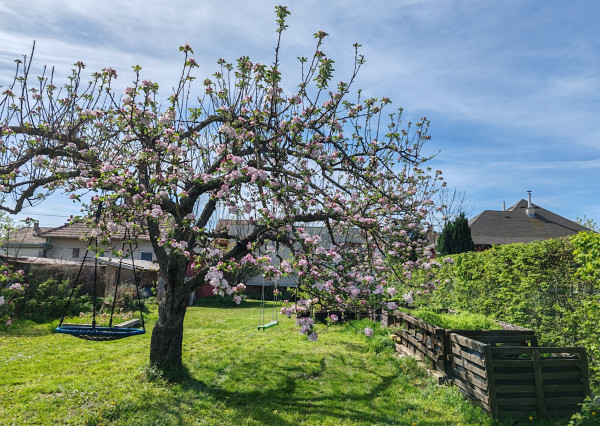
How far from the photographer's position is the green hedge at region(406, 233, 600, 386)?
595 cm

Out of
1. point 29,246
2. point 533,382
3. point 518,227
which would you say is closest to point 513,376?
point 533,382

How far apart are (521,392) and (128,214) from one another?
6.06 metres

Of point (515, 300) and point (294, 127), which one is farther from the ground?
point (294, 127)

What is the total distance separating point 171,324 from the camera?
7.57 meters

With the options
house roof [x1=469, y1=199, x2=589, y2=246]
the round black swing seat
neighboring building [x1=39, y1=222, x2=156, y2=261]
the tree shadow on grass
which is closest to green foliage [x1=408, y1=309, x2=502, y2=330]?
the tree shadow on grass

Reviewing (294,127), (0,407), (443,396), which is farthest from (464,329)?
(0,407)

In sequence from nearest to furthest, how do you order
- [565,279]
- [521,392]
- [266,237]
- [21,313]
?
[521,392] → [565,279] → [266,237] → [21,313]

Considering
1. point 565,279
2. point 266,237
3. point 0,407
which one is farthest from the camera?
point 266,237

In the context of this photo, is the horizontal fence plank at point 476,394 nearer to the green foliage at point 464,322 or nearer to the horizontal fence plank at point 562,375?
the horizontal fence plank at point 562,375

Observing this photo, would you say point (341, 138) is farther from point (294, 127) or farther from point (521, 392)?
point (521, 392)

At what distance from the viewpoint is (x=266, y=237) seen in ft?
24.0

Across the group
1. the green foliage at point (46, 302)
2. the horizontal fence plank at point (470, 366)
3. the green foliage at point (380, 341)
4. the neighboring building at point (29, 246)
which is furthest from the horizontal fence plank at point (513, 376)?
the neighboring building at point (29, 246)

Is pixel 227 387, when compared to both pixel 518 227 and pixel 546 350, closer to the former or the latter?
pixel 546 350

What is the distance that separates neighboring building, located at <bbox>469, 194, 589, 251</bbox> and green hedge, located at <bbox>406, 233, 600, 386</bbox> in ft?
64.8
